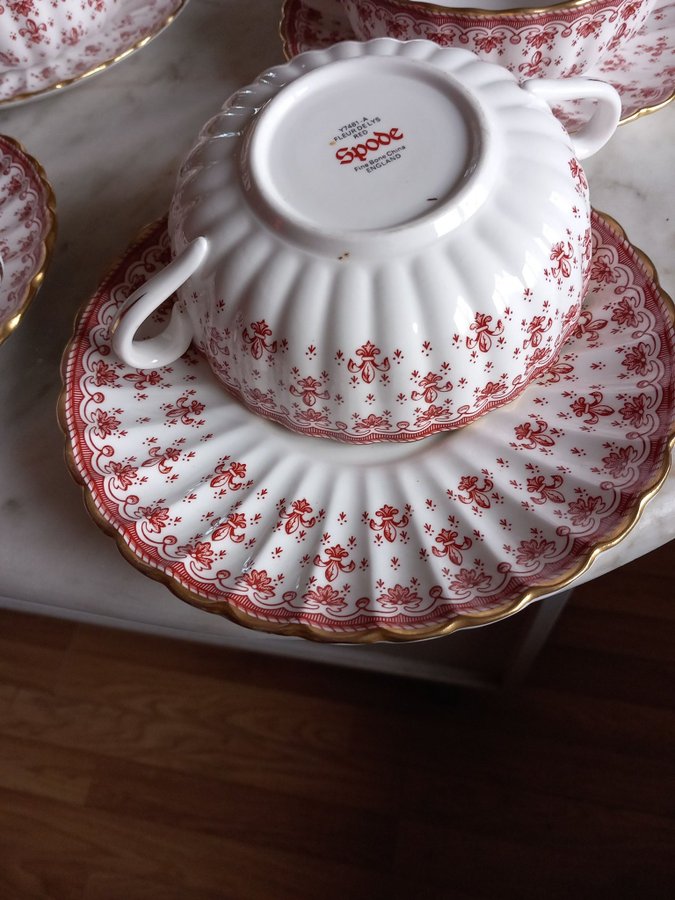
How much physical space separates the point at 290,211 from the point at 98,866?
2.61 feet

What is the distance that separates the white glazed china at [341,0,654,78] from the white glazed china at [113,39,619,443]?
6cm

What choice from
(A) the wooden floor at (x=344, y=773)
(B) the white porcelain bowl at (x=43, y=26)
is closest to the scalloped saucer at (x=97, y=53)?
(B) the white porcelain bowl at (x=43, y=26)

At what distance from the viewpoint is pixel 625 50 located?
1.89ft

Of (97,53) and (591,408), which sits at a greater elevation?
(97,53)

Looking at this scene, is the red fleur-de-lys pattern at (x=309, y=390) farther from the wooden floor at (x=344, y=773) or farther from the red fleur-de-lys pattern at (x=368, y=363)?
the wooden floor at (x=344, y=773)

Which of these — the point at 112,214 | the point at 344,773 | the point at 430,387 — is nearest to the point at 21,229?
the point at 112,214

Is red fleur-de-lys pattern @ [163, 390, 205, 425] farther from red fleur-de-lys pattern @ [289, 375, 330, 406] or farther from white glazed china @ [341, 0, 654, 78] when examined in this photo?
white glazed china @ [341, 0, 654, 78]

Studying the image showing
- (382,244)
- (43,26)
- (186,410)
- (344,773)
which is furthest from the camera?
(344,773)

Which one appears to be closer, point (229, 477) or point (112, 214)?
point (229, 477)

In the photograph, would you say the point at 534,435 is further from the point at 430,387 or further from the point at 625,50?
the point at 625,50

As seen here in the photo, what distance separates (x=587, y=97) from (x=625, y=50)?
0.60ft

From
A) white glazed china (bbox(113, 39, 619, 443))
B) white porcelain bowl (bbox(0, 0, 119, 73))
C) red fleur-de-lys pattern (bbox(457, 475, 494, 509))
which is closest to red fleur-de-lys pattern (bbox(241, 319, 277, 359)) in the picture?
white glazed china (bbox(113, 39, 619, 443))

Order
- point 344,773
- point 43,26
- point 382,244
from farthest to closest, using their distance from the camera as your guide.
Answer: point 344,773
point 43,26
point 382,244

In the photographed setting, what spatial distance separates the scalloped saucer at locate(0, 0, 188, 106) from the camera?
1.99ft
